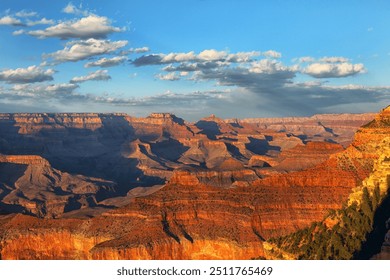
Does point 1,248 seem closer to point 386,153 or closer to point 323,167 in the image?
point 323,167

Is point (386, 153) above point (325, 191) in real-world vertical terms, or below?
above

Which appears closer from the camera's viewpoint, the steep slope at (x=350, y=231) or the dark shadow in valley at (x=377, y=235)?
the dark shadow in valley at (x=377, y=235)

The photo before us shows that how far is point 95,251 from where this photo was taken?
332 ft

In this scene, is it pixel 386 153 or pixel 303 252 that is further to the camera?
pixel 386 153

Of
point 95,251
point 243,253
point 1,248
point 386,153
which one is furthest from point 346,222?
point 1,248

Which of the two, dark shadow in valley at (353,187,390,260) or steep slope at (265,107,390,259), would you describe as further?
steep slope at (265,107,390,259)

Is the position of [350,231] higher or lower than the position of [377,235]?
lower

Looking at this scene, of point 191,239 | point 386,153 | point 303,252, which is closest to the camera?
point 303,252

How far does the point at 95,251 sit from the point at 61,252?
60.6 feet

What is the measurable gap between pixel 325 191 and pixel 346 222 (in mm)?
60736

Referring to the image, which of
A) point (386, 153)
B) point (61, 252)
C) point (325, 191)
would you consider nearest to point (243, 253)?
point (325, 191)

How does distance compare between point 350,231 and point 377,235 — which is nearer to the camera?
point 377,235
